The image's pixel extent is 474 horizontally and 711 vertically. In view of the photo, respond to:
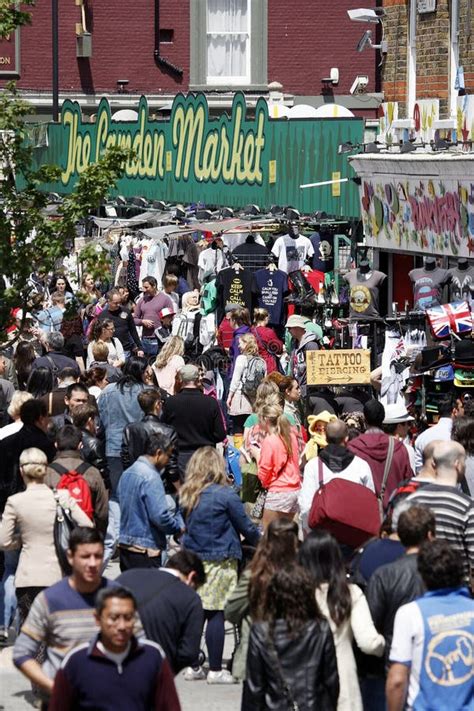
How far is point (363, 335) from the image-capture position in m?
16.7

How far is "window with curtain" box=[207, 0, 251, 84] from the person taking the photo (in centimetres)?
4066

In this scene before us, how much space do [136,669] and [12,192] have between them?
7.14 metres

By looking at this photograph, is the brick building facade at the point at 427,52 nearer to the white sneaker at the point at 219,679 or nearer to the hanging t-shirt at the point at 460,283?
the hanging t-shirt at the point at 460,283

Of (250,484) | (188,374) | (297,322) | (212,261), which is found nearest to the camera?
(250,484)

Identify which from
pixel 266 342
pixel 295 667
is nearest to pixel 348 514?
pixel 295 667

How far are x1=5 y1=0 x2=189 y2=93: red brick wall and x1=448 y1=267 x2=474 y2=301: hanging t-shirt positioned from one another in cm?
2506

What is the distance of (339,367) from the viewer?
14742mm

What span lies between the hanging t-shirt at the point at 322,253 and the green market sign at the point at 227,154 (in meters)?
0.49

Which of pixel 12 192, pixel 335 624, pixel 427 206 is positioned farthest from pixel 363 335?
pixel 335 624

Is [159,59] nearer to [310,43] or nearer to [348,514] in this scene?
[310,43]

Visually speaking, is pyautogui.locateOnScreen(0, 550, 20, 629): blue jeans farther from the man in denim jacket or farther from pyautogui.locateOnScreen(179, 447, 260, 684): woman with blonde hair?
pyautogui.locateOnScreen(179, 447, 260, 684): woman with blonde hair

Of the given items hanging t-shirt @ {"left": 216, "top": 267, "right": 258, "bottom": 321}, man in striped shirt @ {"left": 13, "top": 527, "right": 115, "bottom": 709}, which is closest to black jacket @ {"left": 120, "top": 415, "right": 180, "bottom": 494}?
man in striped shirt @ {"left": 13, "top": 527, "right": 115, "bottom": 709}

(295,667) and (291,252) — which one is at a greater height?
(291,252)

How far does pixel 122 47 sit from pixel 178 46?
145cm
